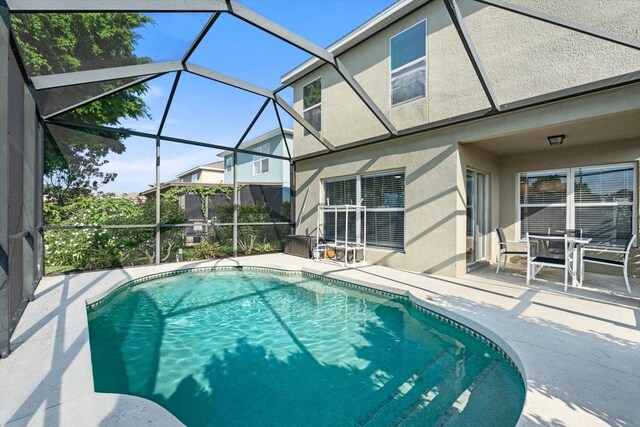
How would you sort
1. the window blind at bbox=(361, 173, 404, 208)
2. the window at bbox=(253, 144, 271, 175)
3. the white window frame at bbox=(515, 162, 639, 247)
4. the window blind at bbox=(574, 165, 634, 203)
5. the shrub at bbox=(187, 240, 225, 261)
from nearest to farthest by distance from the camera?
1. the white window frame at bbox=(515, 162, 639, 247)
2. the window blind at bbox=(574, 165, 634, 203)
3. the window blind at bbox=(361, 173, 404, 208)
4. the shrub at bbox=(187, 240, 225, 261)
5. the window at bbox=(253, 144, 271, 175)

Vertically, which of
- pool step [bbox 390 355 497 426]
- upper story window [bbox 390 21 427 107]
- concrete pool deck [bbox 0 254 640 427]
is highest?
upper story window [bbox 390 21 427 107]

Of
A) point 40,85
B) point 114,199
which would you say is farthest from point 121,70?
point 114,199

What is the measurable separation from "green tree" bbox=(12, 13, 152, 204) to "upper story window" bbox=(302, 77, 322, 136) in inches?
192

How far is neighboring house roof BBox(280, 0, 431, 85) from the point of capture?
685cm

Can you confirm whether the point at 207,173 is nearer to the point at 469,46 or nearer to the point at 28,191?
the point at 28,191

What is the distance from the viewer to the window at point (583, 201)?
6.35 metres

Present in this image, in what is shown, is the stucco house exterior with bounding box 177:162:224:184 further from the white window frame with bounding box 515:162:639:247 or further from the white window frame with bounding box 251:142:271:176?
the white window frame with bounding box 515:162:639:247

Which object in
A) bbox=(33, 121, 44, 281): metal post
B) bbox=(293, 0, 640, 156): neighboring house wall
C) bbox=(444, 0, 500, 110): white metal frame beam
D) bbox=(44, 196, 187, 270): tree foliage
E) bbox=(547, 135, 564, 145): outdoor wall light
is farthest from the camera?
bbox=(44, 196, 187, 270): tree foliage

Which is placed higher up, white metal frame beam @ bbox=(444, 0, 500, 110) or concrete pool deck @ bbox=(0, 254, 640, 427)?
white metal frame beam @ bbox=(444, 0, 500, 110)

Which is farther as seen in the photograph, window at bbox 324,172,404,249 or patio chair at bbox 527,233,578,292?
window at bbox 324,172,404,249

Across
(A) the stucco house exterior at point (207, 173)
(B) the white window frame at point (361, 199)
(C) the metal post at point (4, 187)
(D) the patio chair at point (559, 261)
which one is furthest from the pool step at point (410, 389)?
(A) the stucco house exterior at point (207, 173)

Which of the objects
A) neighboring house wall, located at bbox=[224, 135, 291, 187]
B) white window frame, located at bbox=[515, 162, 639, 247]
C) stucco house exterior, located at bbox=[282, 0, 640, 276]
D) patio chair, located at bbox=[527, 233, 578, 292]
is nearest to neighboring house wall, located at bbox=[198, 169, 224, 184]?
neighboring house wall, located at bbox=[224, 135, 291, 187]

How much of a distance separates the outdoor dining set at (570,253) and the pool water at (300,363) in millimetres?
2792

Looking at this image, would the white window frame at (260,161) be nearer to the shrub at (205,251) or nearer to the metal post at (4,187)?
the shrub at (205,251)
